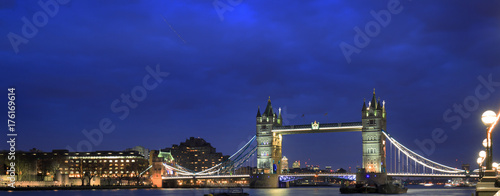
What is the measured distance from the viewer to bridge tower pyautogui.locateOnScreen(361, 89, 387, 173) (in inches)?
4601

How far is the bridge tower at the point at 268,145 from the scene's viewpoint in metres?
130

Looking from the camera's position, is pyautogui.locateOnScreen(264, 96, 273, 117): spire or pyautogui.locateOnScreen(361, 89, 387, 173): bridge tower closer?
pyautogui.locateOnScreen(361, 89, 387, 173): bridge tower

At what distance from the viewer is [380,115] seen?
393 ft

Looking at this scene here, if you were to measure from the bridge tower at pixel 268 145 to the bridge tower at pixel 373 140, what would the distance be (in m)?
21.2

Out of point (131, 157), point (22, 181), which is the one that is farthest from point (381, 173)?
point (131, 157)

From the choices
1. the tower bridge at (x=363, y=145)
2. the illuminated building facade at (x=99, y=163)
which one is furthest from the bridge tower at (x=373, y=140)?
the illuminated building facade at (x=99, y=163)

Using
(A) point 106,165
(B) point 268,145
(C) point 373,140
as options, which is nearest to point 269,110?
(B) point 268,145

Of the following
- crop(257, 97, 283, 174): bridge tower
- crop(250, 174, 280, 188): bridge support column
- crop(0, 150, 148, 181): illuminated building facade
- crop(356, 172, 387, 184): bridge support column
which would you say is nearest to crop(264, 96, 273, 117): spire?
crop(257, 97, 283, 174): bridge tower

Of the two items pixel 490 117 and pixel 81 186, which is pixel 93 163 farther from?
pixel 490 117

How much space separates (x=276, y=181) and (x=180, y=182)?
221 feet

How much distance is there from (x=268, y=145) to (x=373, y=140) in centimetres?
2422

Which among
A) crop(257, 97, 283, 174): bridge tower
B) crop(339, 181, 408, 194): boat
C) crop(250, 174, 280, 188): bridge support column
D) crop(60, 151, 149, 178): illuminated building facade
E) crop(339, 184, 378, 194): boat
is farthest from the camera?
crop(60, 151, 149, 178): illuminated building facade

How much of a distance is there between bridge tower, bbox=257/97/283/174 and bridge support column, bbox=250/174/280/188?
146 cm

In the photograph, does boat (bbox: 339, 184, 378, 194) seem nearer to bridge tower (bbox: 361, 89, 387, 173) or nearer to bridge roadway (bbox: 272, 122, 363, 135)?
bridge tower (bbox: 361, 89, 387, 173)
